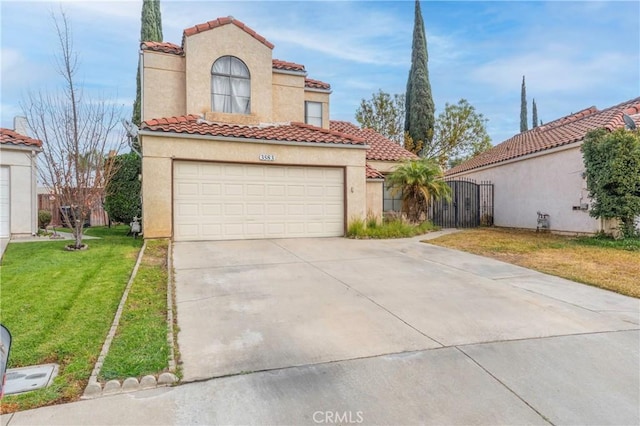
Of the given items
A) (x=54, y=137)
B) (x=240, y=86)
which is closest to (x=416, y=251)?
(x=240, y=86)

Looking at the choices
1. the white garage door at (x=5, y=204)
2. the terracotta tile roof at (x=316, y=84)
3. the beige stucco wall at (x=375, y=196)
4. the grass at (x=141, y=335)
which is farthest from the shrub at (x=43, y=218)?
the beige stucco wall at (x=375, y=196)

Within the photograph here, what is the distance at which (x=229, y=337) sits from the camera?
435 centimetres

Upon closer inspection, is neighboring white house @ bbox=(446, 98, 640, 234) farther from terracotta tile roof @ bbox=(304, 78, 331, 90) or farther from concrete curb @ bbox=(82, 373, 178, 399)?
concrete curb @ bbox=(82, 373, 178, 399)

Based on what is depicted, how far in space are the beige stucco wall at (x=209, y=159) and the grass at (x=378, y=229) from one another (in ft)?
1.50

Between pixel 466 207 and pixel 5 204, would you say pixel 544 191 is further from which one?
pixel 5 204

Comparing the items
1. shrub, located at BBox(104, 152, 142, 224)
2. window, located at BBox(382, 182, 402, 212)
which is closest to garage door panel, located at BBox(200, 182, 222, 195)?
shrub, located at BBox(104, 152, 142, 224)

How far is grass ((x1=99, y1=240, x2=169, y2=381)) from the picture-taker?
3498mm

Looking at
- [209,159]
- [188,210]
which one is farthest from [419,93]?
[188,210]

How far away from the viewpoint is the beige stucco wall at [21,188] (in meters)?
12.6

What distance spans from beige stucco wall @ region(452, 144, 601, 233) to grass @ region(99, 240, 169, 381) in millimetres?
13722

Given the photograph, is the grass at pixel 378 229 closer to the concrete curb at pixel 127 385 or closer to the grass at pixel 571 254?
the grass at pixel 571 254

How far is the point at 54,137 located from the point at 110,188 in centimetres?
455

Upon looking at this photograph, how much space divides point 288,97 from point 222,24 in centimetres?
356

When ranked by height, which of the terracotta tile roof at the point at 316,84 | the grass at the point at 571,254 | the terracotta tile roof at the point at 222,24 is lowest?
the grass at the point at 571,254
